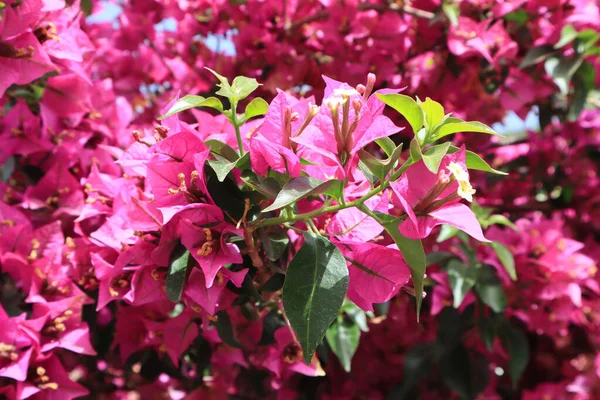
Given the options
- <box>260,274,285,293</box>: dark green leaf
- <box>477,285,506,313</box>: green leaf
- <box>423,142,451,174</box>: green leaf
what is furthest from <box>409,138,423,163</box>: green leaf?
<box>477,285,506,313</box>: green leaf

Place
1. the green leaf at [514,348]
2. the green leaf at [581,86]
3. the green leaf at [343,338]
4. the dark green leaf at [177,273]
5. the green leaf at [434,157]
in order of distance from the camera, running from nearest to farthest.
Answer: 1. the green leaf at [434,157]
2. the dark green leaf at [177,273]
3. the green leaf at [343,338]
4. the green leaf at [514,348]
5. the green leaf at [581,86]

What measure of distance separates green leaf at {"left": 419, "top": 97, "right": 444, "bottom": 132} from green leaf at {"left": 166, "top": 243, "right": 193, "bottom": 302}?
32cm

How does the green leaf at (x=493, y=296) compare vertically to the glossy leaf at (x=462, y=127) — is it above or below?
below

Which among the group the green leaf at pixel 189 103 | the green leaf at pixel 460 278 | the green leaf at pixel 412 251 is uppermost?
the green leaf at pixel 189 103

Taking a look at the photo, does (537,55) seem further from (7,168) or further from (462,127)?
(7,168)

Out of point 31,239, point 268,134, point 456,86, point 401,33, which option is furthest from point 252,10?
point 268,134

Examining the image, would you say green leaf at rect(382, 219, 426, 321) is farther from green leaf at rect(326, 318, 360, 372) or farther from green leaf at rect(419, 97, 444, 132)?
green leaf at rect(326, 318, 360, 372)

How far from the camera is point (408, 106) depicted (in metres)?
0.66

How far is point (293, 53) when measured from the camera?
1498 mm

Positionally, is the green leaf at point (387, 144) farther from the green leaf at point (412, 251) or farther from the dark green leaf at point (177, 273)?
the dark green leaf at point (177, 273)

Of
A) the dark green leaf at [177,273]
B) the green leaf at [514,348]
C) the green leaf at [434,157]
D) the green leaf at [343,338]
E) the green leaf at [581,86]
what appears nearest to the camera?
the green leaf at [434,157]

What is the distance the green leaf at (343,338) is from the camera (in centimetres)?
113

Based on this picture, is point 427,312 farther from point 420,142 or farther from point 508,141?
point 420,142

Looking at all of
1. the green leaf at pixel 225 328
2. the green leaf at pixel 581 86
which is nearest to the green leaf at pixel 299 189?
the green leaf at pixel 225 328
